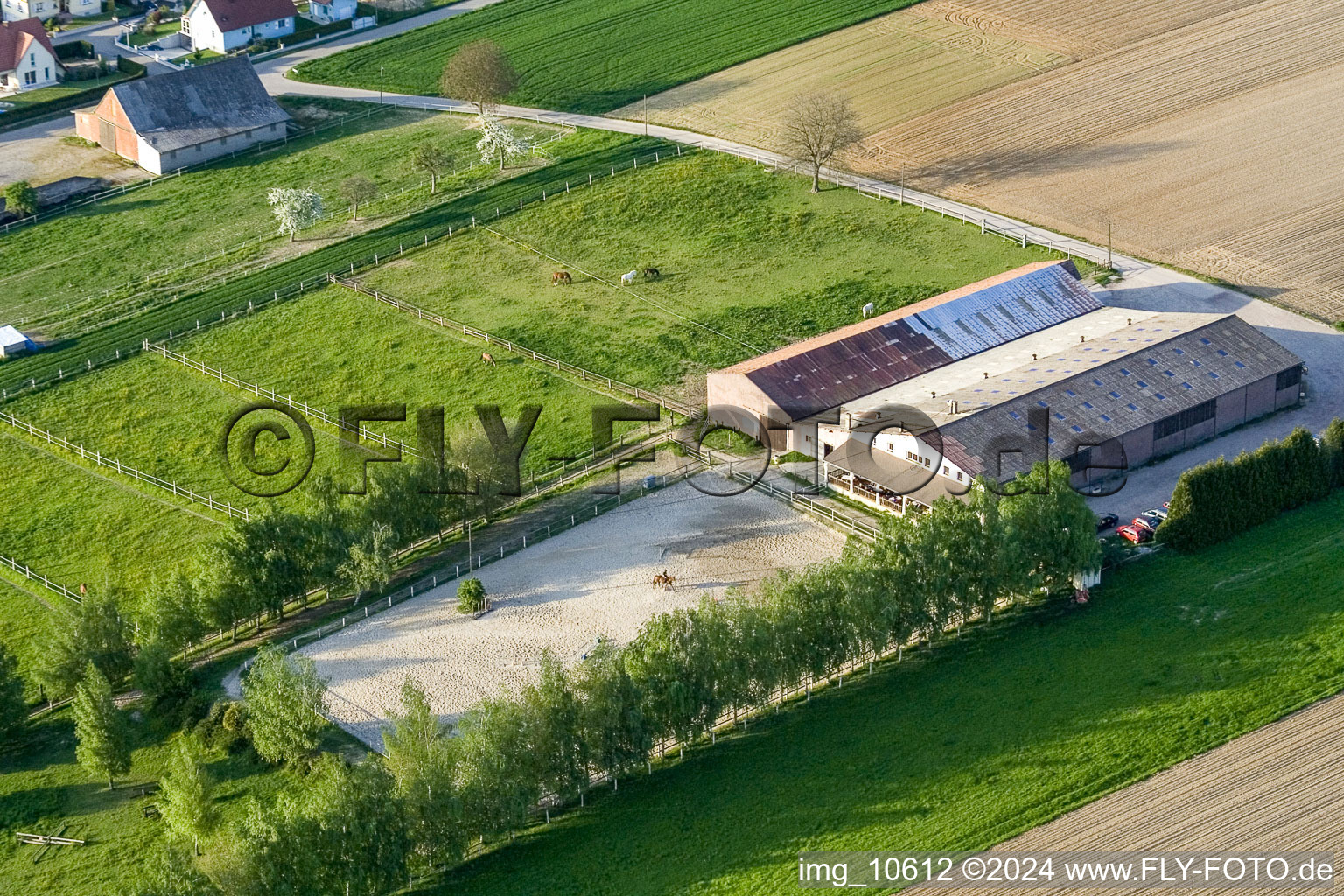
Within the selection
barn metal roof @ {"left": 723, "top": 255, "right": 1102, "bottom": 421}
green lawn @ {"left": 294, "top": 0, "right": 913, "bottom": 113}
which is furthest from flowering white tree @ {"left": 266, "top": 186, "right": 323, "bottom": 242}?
barn metal roof @ {"left": 723, "top": 255, "right": 1102, "bottom": 421}

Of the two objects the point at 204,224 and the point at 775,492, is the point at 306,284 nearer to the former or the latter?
the point at 204,224

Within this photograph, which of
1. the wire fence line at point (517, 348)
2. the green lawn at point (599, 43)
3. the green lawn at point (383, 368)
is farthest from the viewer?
the green lawn at point (599, 43)

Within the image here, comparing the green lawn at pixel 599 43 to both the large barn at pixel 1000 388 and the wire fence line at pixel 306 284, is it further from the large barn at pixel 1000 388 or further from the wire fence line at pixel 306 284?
the large barn at pixel 1000 388

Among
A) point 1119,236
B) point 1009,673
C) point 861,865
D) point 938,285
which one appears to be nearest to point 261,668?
point 861,865

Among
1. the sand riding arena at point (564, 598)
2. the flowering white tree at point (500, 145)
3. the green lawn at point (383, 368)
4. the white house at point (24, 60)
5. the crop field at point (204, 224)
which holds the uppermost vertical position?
the white house at point (24, 60)

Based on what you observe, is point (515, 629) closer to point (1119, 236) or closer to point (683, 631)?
point (683, 631)

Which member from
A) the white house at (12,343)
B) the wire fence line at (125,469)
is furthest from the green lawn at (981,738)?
the white house at (12,343)

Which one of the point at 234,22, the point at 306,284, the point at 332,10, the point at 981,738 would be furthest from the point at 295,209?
the point at 981,738
